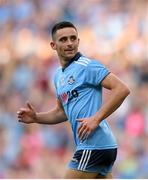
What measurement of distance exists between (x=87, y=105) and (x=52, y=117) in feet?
2.56

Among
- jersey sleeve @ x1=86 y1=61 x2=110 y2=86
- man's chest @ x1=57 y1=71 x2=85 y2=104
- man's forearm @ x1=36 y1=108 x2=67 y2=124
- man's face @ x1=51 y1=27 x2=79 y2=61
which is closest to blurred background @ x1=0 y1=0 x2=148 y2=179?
man's forearm @ x1=36 y1=108 x2=67 y2=124

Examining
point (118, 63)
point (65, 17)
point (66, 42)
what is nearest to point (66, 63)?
point (66, 42)

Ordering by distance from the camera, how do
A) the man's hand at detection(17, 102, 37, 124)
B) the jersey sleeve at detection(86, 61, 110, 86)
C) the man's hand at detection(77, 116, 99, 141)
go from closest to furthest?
the man's hand at detection(77, 116, 99, 141) < the jersey sleeve at detection(86, 61, 110, 86) < the man's hand at detection(17, 102, 37, 124)

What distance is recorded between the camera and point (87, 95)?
561 cm

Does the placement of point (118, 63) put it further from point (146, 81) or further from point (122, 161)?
point (122, 161)

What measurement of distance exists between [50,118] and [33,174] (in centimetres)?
453

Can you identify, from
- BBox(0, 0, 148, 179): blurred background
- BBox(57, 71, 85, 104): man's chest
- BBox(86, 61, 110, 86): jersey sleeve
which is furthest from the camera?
BBox(0, 0, 148, 179): blurred background

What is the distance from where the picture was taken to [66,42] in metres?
5.77

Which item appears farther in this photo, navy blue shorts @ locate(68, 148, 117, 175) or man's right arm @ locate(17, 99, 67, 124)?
man's right arm @ locate(17, 99, 67, 124)

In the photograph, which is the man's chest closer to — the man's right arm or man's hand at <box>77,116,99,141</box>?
man's hand at <box>77,116,99,141</box>

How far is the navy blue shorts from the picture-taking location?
556cm

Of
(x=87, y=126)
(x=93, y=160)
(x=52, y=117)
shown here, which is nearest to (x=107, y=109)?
(x=87, y=126)

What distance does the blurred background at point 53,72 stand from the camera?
34.8ft

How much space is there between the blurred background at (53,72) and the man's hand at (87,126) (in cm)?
487
